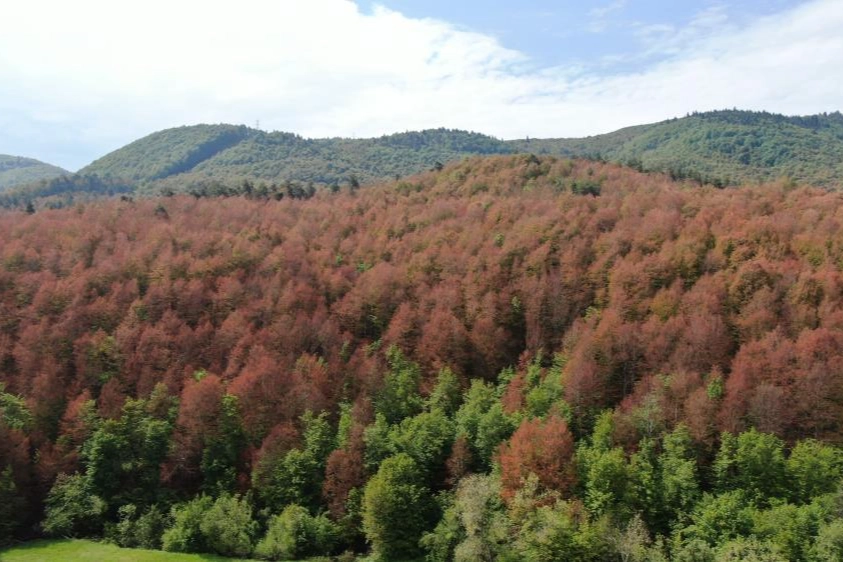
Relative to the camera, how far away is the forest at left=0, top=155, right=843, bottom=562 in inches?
1601

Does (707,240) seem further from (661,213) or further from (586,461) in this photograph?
(586,461)

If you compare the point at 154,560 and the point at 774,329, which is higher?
the point at 774,329

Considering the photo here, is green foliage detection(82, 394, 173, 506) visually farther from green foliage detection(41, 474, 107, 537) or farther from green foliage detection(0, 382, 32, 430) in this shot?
green foliage detection(0, 382, 32, 430)

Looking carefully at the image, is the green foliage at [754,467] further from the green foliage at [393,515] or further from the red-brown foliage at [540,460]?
the green foliage at [393,515]

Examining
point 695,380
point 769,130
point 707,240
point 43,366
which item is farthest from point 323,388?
point 769,130

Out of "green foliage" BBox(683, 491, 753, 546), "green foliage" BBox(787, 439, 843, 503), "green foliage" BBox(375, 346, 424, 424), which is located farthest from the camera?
"green foliage" BBox(375, 346, 424, 424)

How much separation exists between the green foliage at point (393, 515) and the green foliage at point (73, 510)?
24415mm

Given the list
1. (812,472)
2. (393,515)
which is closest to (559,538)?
(393,515)

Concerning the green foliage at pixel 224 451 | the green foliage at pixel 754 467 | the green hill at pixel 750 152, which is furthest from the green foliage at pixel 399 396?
the green hill at pixel 750 152

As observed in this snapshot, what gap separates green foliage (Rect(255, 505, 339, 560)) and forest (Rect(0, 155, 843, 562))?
8.7 inches

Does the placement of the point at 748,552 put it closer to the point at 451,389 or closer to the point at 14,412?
A: the point at 451,389

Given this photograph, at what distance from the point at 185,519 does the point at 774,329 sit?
56101 mm

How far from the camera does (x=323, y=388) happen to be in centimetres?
5772

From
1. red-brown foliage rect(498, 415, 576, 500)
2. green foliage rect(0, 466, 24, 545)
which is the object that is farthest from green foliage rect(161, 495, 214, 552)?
red-brown foliage rect(498, 415, 576, 500)
